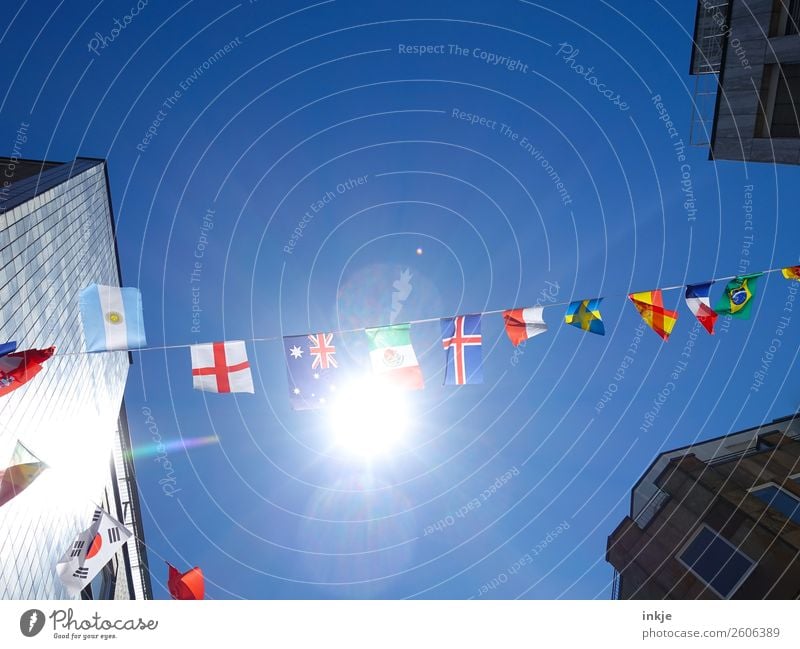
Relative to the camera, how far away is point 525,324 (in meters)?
12.3

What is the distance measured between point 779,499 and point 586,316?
11384 mm

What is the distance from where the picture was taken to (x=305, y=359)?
11570mm

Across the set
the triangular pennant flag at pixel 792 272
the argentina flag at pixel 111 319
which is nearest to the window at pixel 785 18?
the triangular pennant flag at pixel 792 272

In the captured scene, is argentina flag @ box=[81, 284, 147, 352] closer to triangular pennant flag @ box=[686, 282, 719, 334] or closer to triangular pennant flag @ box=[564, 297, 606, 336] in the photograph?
triangular pennant flag @ box=[564, 297, 606, 336]

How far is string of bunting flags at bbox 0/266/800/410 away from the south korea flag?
435 centimetres

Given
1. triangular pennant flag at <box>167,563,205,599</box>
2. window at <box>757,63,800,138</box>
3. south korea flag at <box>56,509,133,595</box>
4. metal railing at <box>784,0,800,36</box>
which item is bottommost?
triangular pennant flag at <box>167,563,205,599</box>

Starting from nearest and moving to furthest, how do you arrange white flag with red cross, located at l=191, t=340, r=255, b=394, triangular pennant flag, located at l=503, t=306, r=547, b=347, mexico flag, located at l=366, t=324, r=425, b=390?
white flag with red cross, located at l=191, t=340, r=255, b=394 → mexico flag, located at l=366, t=324, r=425, b=390 → triangular pennant flag, located at l=503, t=306, r=547, b=347

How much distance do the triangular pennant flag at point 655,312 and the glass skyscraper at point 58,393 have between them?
16.6 meters

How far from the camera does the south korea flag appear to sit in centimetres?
1111

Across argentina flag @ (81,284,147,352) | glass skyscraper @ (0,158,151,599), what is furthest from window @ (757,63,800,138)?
glass skyscraper @ (0,158,151,599)

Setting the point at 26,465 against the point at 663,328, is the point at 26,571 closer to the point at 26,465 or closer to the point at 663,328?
the point at 26,465

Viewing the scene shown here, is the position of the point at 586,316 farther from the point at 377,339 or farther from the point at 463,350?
the point at 377,339

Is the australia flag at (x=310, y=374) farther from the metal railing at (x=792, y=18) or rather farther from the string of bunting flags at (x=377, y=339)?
the metal railing at (x=792, y=18)

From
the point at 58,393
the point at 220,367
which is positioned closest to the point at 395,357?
the point at 220,367
